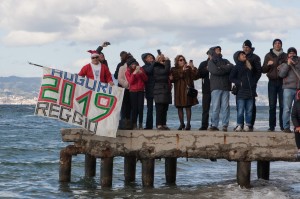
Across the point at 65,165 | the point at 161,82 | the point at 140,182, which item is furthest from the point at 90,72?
the point at 140,182

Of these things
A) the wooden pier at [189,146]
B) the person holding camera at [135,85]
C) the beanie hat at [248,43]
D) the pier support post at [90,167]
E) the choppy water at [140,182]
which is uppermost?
the beanie hat at [248,43]

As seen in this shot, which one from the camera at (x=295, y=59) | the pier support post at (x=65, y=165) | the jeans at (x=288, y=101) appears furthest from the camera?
the pier support post at (x=65, y=165)

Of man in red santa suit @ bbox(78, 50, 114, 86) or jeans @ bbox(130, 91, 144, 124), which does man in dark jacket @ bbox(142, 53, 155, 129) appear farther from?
man in red santa suit @ bbox(78, 50, 114, 86)

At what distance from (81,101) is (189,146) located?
102 inches

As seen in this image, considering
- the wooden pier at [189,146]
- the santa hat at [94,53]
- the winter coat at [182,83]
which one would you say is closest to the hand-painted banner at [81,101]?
the wooden pier at [189,146]

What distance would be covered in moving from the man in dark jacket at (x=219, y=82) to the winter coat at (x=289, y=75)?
1.14m

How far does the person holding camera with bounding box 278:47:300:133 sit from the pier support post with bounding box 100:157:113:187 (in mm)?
3980

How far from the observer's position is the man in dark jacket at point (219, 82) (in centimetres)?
1689

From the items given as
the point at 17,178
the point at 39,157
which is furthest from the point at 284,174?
the point at 39,157

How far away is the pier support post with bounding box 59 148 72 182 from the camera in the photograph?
17.7 metres

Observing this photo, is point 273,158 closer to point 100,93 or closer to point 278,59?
point 278,59

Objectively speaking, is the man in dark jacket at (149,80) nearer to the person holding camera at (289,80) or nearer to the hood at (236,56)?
the hood at (236,56)

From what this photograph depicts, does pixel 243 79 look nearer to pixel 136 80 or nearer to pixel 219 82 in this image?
pixel 219 82

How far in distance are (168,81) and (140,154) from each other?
1.91 m
